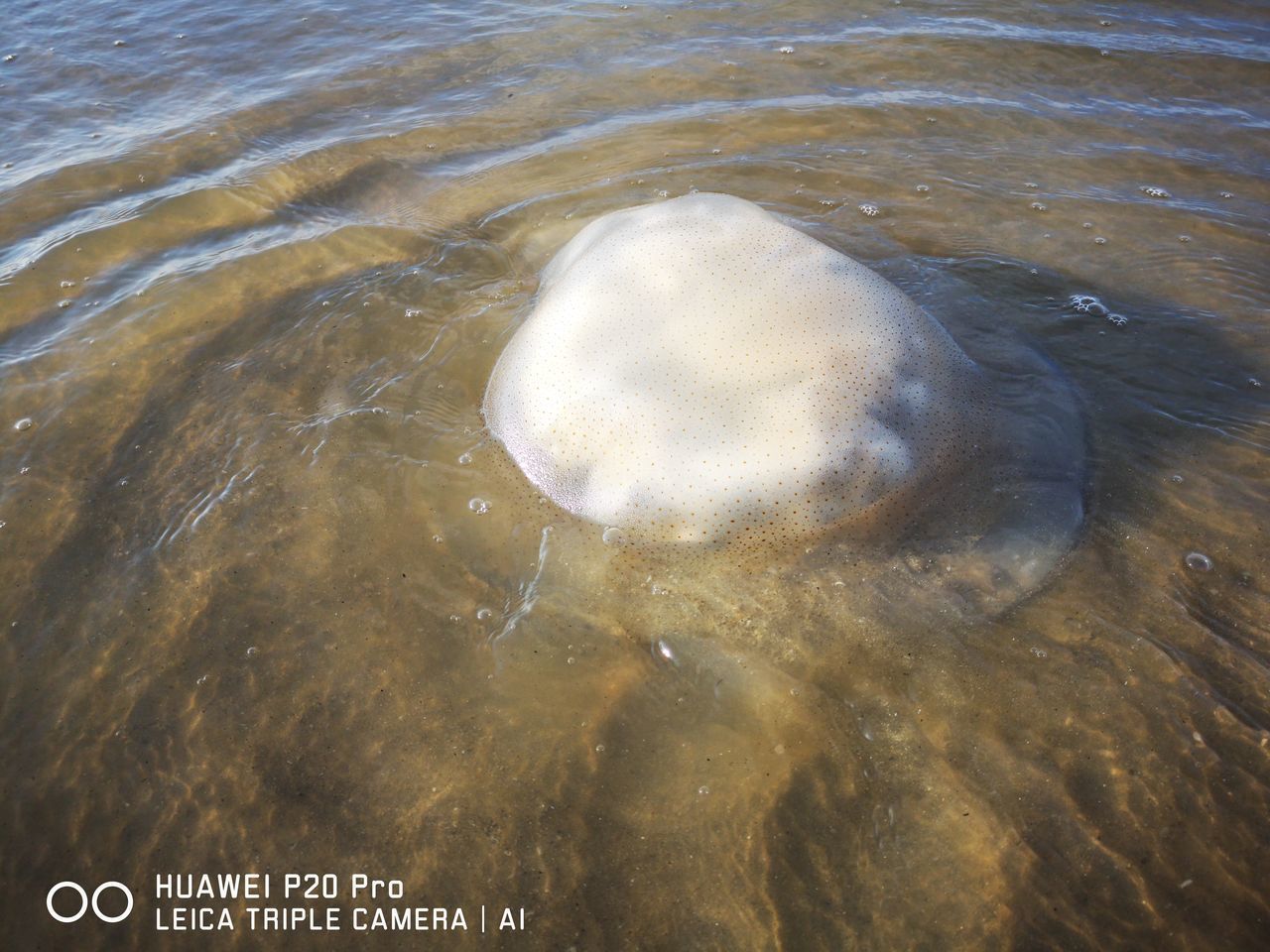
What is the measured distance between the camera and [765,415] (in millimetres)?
3480

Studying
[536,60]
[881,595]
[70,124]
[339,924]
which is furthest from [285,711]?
[536,60]

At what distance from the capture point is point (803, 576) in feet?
11.5

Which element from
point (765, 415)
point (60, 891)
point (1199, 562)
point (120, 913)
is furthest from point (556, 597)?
point (1199, 562)

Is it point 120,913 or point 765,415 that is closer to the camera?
point 120,913

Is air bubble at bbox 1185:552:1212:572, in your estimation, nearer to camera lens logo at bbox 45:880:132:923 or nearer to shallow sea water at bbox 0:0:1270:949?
shallow sea water at bbox 0:0:1270:949

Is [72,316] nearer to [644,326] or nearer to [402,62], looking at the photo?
[644,326]

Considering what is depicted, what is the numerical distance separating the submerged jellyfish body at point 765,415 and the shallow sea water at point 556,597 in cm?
25

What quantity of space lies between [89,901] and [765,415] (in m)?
2.96

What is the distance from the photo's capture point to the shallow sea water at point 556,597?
2713 mm

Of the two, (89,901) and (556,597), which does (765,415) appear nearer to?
(556,597)

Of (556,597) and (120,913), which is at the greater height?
(556,597)

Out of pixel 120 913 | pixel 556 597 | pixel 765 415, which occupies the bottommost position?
pixel 120 913

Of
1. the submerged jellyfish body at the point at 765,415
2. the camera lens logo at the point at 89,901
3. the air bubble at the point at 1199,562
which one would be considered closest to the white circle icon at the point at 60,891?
the camera lens logo at the point at 89,901

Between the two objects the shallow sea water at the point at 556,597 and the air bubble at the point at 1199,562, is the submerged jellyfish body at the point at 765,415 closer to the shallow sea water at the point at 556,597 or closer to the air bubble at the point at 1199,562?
the shallow sea water at the point at 556,597
